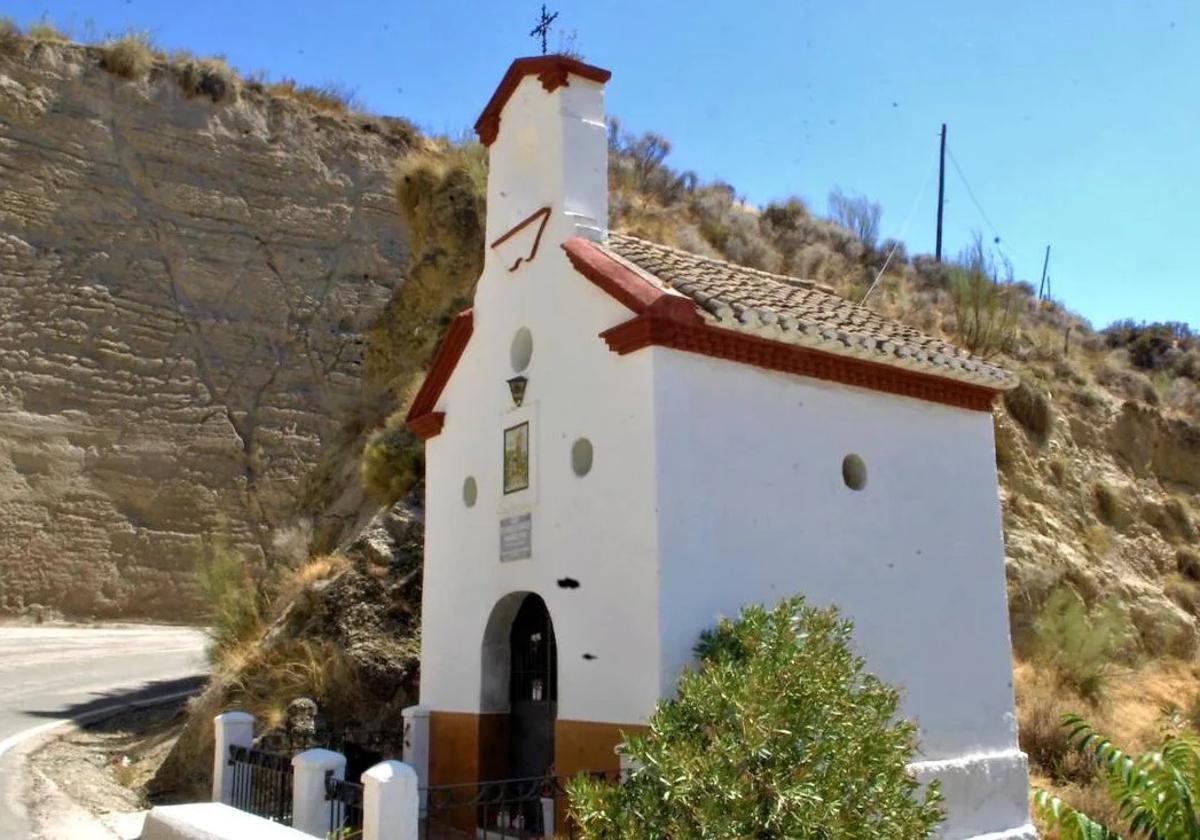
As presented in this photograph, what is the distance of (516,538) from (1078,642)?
9995 mm

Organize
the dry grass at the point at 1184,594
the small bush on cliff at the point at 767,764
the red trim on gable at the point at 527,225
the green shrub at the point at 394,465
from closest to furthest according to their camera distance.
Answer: the small bush on cliff at the point at 767,764, the red trim on gable at the point at 527,225, the green shrub at the point at 394,465, the dry grass at the point at 1184,594

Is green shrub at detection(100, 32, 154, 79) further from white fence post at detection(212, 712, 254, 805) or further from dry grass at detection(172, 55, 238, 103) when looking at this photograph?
white fence post at detection(212, 712, 254, 805)

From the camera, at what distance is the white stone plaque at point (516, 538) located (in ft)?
30.1

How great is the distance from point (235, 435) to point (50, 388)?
454cm

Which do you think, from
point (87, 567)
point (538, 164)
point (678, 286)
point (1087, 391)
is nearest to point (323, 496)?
point (87, 567)

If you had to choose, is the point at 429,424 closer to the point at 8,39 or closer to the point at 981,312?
the point at 981,312

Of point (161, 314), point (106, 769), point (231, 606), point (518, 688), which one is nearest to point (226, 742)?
point (518, 688)

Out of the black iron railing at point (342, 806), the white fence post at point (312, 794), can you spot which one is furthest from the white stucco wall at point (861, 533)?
the white fence post at point (312, 794)

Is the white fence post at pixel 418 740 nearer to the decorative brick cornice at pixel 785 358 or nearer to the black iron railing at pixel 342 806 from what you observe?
the black iron railing at pixel 342 806

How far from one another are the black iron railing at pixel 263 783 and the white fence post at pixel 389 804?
2378 mm

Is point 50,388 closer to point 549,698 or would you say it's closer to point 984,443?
point 549,698

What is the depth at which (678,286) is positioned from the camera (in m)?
8.62

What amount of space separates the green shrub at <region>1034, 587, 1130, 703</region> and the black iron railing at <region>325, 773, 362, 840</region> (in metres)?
10.7

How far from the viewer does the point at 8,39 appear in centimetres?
2833
